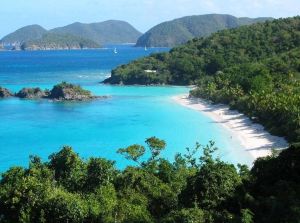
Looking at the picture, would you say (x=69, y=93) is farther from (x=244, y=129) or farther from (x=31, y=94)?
(x=244, y=129)

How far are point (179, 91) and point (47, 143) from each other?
3625 cm

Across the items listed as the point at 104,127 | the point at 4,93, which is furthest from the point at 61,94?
the point at 104,127

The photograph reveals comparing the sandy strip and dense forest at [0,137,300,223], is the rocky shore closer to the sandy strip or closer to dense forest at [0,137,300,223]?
the sandy strip

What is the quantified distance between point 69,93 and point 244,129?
30894 millimetres

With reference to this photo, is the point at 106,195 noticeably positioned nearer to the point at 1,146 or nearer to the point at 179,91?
the point at 1,146

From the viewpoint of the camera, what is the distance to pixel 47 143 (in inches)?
1606

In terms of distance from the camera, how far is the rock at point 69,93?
218 feet

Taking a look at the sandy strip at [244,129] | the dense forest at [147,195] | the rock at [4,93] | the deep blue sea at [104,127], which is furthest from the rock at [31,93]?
the dense forest at [147,195]

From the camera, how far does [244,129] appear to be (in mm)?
42531

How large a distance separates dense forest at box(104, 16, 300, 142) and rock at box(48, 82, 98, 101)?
1464cm

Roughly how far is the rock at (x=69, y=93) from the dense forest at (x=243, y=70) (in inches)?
→ 577

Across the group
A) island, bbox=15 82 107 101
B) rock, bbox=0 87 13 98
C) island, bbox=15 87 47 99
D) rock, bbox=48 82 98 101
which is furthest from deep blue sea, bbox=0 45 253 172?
rock, bbox=0 87 13 98

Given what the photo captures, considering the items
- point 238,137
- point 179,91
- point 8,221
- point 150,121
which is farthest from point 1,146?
point 179,91

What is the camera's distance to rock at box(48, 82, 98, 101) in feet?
218
